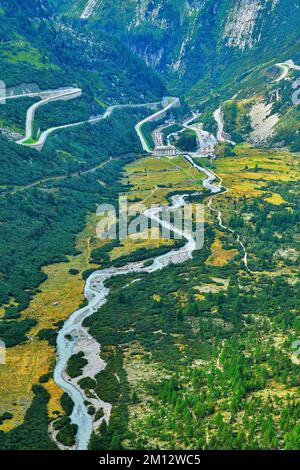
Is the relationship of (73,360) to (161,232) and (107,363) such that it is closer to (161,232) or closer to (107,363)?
(107,363)

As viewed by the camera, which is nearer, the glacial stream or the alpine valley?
the alpine valley

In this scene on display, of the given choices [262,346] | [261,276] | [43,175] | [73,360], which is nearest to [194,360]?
[262,346]

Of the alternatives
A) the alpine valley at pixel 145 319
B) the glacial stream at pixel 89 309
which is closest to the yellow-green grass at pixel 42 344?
the alpine valley at pixel 145 319

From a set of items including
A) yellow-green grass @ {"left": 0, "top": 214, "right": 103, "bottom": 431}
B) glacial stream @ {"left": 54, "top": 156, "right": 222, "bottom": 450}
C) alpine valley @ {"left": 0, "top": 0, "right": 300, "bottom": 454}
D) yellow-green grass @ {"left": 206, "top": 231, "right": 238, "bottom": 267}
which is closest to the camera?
alpine valley @ {"left": 0, "top": 0, "right": 300, "bottom": 454}

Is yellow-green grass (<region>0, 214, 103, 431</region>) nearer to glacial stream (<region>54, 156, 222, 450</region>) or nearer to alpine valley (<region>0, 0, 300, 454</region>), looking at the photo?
alpine valley (<region>0, 0, 300, 454</region>)

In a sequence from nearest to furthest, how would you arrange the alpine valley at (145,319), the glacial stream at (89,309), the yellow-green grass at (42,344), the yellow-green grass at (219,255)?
the alpine valley at (145,319) → the glacial stream at (89,309) → the yellow-green grass at (42,344) → the yellow-green grass at (219,255)

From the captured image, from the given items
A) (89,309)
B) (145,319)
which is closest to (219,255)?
(89,309)

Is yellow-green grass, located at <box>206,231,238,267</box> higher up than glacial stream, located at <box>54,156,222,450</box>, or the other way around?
yellow-green grass, located at <box>206,231,238,267</box>

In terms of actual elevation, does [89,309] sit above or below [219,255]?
below

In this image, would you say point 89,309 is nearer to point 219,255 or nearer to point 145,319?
point 145,319

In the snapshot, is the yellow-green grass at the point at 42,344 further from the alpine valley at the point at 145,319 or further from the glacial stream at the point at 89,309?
the glacial stream at the point at 89,309

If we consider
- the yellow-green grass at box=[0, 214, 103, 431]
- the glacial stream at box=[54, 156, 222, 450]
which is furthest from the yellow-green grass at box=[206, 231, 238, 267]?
the yellow-green grass at box=[0, 214, 103, 431]
